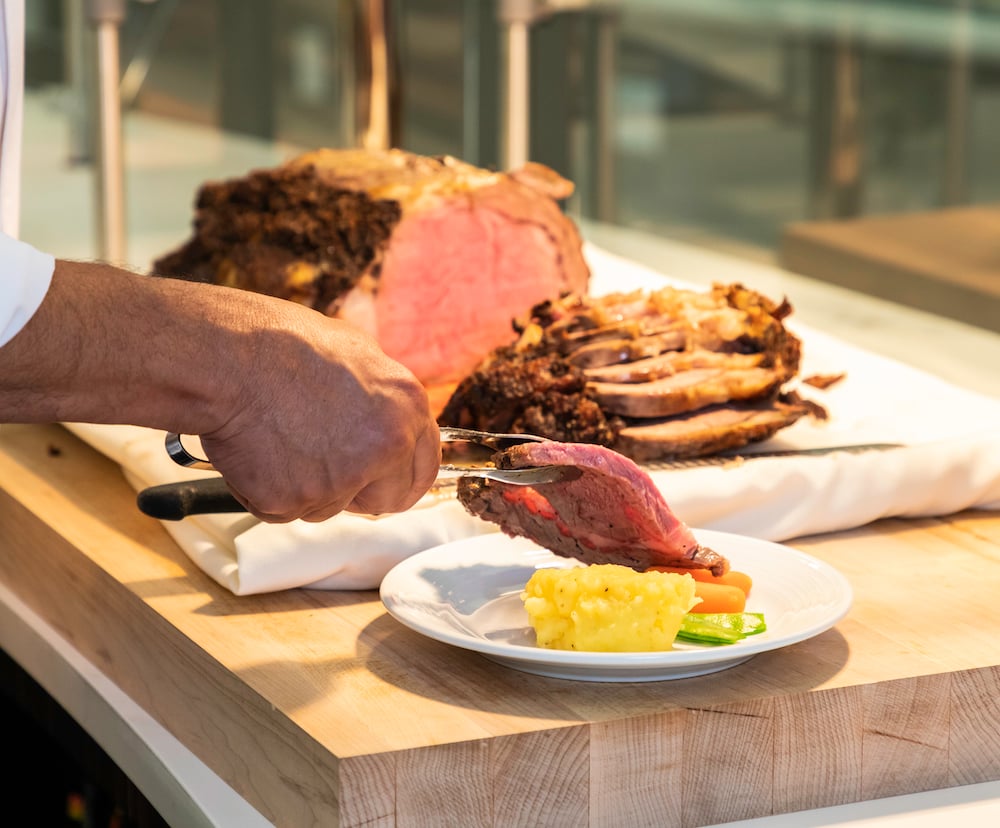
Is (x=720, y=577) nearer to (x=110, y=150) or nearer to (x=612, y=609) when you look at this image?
(x=612, y=609)

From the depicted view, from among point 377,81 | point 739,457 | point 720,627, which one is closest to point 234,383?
point 720,627

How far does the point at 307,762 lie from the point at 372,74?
1.93 meters

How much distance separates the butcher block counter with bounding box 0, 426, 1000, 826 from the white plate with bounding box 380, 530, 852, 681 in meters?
0.03

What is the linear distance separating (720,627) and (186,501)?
1.61 ft

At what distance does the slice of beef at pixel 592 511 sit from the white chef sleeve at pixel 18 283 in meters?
0.41

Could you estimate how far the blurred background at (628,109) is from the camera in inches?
147

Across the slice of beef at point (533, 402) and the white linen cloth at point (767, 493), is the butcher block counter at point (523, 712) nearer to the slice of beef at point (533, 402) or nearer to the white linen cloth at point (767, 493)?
the white linen cloth at point (767, 493)

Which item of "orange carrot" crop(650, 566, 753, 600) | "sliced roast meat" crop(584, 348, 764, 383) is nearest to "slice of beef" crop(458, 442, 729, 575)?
"orange carrot" crop(650, 566, 753, 600)

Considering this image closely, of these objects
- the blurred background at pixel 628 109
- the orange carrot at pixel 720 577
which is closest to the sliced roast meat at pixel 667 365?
the orange carrot at pixel 720 577

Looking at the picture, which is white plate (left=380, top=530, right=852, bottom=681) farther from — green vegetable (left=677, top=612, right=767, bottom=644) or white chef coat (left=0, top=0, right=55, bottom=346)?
white chef coat (left=0, top=0, right=55, bottom=346)

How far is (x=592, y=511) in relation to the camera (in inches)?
51.6

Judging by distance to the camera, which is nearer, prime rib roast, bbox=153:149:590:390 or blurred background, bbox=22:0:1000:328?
prime rib roast, bbox=153:149:590:390

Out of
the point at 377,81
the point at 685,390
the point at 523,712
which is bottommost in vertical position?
the point at 523,712

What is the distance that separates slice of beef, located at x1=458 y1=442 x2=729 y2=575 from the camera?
4.16ft
